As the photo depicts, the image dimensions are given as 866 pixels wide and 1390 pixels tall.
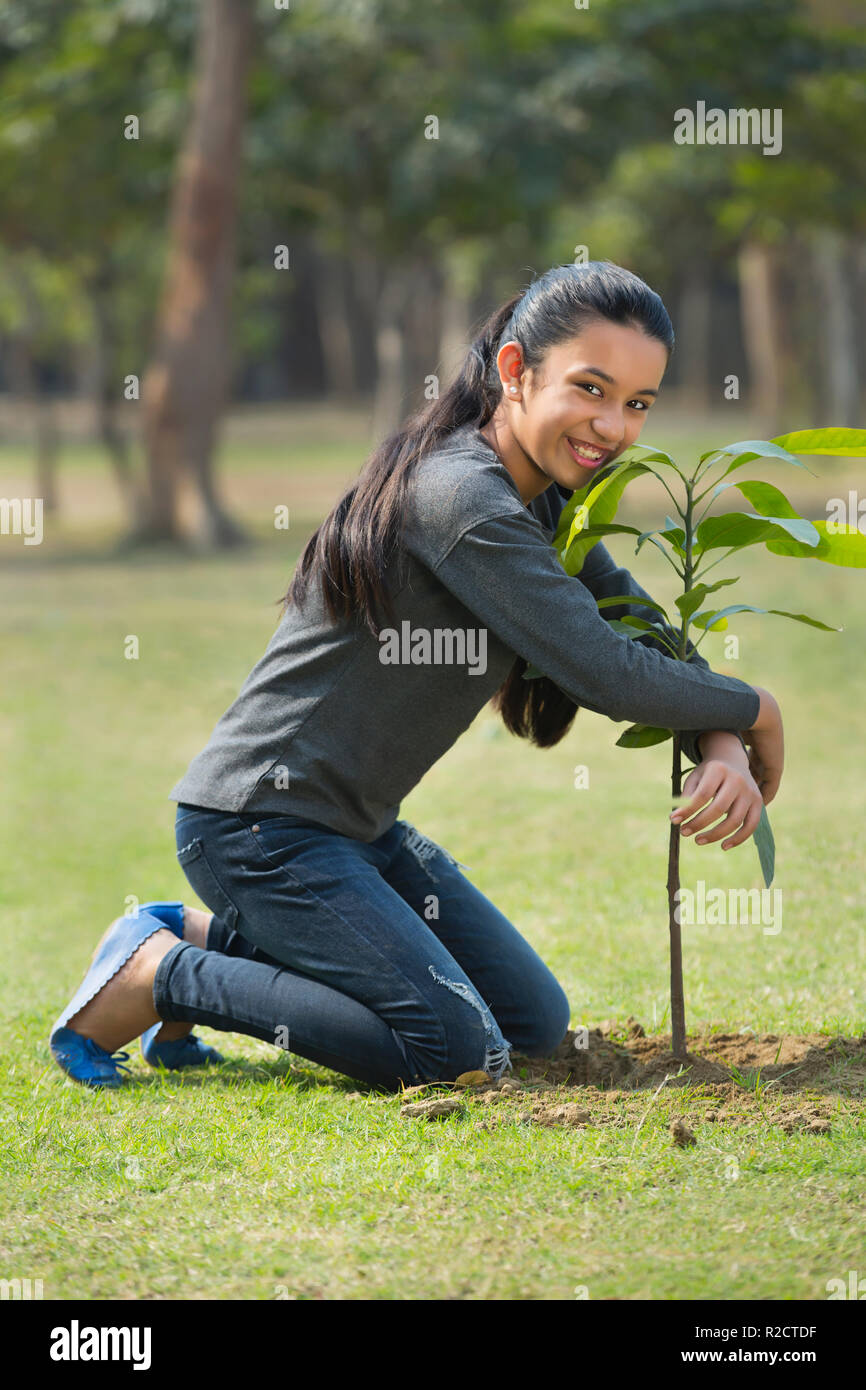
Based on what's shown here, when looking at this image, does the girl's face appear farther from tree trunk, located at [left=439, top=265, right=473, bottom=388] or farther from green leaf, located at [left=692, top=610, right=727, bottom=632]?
tree trunk, located at [left=439, top=265, right=473, bottom=388]

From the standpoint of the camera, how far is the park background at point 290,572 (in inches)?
104

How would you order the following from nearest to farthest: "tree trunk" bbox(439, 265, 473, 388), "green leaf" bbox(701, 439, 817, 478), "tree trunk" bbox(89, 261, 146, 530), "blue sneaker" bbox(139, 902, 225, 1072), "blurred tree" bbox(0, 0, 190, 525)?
1. "green leaf" bbox(701, 439, 817, 478)
2. "blue sneaker" bbox(139, 902, 225, 1072)
3. "blurred tree" bbox(0, 0, 190, 525)
4. "tree trunk" bbox(89, 261, 146, 530)
5. "tree trunk" bbox(439, 265, 473, 388)

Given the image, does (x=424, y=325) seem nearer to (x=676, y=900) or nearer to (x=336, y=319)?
(x=336, y=319)

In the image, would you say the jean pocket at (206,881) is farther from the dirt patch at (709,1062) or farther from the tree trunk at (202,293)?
the tree trunk at (202,293)

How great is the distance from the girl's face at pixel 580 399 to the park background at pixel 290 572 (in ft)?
2.20

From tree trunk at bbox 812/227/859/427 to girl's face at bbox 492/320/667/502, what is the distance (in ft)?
58.6

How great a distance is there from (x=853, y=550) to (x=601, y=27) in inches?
625

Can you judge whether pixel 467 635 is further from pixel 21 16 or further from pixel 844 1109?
pixel 21 16

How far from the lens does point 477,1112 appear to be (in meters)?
3.05

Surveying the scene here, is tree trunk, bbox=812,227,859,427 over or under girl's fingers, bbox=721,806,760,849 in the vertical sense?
over

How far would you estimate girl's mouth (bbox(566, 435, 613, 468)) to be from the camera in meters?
3.06

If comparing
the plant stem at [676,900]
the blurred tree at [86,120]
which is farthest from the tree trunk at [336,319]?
the plant stem at [676,900]

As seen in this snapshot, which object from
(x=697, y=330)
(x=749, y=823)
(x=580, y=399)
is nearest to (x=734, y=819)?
(x=749, y=823)

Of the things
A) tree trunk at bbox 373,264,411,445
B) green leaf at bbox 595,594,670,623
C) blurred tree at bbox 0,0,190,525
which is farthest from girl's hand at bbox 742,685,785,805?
tree trunk at bbox 373,264,411,445
